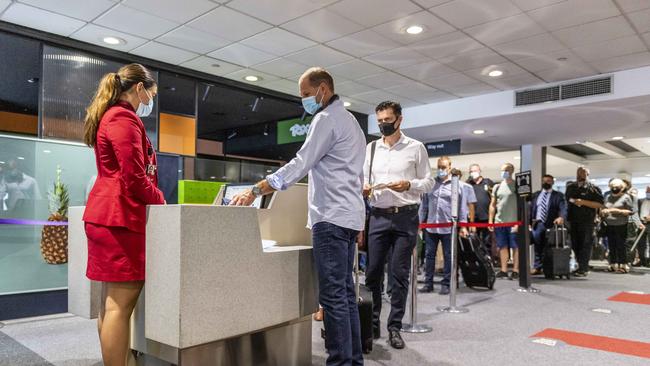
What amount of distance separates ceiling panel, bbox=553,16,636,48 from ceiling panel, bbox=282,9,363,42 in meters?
2.21

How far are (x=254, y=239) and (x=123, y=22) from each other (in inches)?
145

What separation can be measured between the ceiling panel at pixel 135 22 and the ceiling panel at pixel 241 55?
2.63 feet

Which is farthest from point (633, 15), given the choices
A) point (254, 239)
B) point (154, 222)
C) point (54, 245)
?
point (54, 245)

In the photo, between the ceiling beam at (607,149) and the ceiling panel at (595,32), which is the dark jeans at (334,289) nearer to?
the ceiling panel at (595,32)

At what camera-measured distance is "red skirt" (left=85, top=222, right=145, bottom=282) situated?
1.88m

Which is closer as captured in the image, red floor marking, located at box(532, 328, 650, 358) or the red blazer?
the red blazer

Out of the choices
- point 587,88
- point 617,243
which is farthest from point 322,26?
point 617,243

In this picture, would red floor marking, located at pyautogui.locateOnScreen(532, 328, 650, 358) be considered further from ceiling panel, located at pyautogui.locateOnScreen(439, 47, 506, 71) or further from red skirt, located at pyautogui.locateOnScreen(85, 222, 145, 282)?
ceiling panel, located at pyautogui.locateOnScreen(439, 47, 506, 71)

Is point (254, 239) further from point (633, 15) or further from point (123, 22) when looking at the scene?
point (633, 15)

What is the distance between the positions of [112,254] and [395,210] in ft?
5.63

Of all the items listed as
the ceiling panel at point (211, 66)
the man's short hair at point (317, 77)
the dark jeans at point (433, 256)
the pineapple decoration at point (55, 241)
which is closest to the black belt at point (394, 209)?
the man's short hair at point (317, 77)

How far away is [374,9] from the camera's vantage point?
449 centimetres

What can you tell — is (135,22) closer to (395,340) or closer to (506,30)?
(506,30)

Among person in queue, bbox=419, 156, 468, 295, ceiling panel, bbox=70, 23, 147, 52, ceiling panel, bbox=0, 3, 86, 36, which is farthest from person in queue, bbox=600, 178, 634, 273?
ceiling panel, bbox=0, 3, 86, 36
